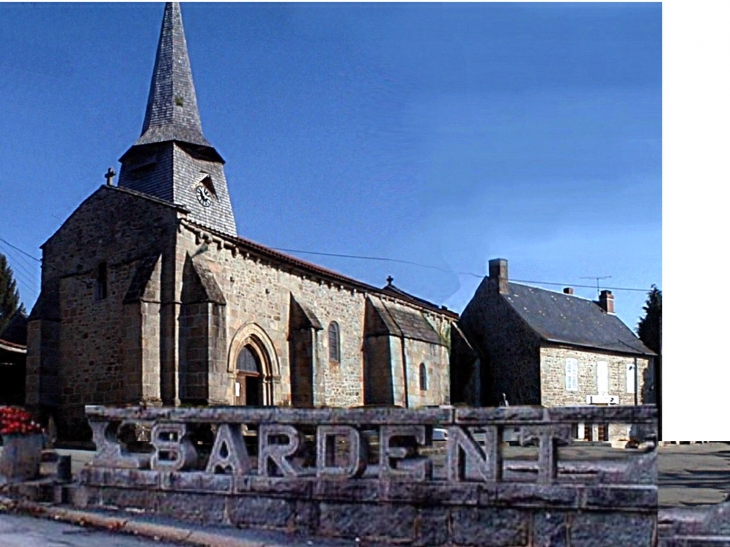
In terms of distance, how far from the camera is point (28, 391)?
146 inches

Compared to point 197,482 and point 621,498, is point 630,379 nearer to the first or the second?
point 621,498

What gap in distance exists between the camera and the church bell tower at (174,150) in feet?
11.4

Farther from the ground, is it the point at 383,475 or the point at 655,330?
the point at 655,330

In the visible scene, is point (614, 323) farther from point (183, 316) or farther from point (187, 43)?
point (187, 43)

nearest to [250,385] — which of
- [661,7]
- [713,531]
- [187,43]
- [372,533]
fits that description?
[372,533]

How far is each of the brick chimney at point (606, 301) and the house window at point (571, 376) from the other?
12.2 inches

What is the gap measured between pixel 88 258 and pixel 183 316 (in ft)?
1.85

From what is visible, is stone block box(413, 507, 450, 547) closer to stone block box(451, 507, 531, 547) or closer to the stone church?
stone block box(451, 507, 531, 547)

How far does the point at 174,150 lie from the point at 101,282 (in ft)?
2.32

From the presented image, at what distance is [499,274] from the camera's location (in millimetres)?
3395

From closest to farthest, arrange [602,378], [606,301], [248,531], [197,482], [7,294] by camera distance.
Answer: [606,301], [602,378], [7,294], [248,531], [197,482]

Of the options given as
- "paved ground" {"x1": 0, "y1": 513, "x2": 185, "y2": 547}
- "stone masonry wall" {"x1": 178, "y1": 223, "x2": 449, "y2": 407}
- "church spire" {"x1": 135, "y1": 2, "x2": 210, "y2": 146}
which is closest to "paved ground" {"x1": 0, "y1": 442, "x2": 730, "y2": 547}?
"paved ground" {"x1": 0, "y1": 513, "x2": 185, "y2": 547}

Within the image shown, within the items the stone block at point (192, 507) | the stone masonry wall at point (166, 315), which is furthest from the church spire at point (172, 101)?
the stone block at point (192, 507)

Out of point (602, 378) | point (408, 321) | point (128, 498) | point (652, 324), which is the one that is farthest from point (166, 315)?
point (652, 324)
